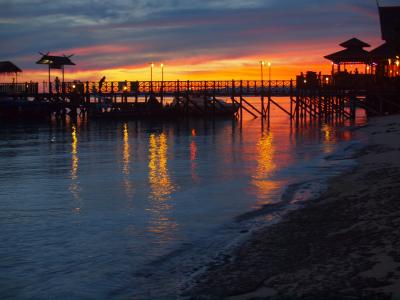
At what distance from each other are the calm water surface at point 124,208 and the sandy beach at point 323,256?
678 mm

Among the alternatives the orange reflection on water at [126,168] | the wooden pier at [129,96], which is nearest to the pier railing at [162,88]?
the wooden pier at [129,96]

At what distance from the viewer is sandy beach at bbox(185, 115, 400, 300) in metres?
6.54

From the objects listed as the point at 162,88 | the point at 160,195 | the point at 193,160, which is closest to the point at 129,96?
the point at 162,88

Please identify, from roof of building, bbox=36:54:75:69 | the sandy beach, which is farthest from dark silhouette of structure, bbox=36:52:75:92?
the sandy beach

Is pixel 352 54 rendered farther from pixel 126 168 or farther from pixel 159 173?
pixel 159 173

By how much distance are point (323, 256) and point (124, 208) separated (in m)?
5.81

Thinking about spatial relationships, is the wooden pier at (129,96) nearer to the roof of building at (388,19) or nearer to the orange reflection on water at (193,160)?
the roof of building at (388,19)

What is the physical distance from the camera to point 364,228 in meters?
8.88

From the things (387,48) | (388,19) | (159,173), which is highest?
(388,19)

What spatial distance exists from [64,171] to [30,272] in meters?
11.3

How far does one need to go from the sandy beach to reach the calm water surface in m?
0.68

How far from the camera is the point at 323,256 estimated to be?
25.6 feet

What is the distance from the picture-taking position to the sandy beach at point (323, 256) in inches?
257

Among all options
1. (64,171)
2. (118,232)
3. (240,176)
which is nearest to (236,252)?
(118,232)
